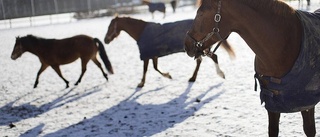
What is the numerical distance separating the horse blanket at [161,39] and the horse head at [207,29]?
400cm

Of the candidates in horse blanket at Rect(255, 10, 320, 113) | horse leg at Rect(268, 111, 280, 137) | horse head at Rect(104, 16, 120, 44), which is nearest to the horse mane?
horse blanket at Rect(255, 10, 320, 113)

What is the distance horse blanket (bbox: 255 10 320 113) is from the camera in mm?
2400

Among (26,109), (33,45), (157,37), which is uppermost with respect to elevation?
(157,37)

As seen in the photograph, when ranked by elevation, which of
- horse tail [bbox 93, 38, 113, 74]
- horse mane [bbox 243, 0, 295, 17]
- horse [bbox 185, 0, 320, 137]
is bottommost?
horse tail [bbox 93, 38, 113, 74]

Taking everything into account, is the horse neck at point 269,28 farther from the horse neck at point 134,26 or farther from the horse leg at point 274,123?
the horse neck at point 134,26

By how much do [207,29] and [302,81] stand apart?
34.5 inches

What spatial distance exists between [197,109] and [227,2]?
310 centimetres

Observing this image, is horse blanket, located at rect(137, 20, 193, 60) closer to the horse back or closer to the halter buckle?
the horse back

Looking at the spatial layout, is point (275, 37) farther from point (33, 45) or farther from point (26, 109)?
point (33, 45)

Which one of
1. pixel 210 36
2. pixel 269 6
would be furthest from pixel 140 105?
pixel 269 6

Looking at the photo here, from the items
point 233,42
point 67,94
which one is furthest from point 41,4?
point 67,94

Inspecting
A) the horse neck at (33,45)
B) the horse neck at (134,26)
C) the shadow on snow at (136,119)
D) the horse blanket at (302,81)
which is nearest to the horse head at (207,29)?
the horse blanket at (302,81)

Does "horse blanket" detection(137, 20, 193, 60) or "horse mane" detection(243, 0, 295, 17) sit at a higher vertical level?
"horse mane" detection(243, 0, 295, 17)

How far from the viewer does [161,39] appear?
6605 millimetres
